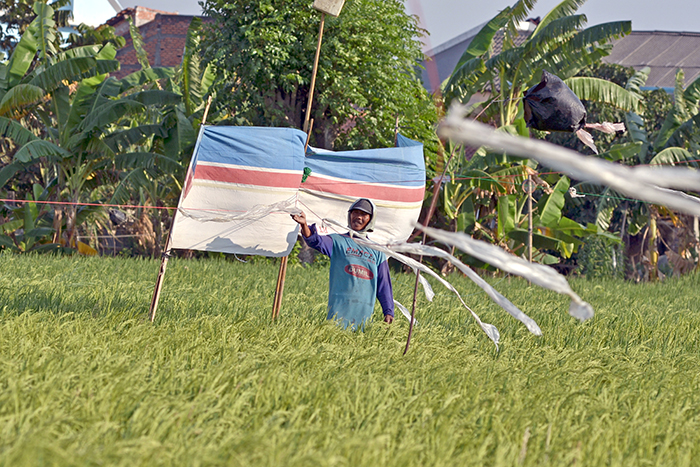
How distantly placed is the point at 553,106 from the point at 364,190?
1.91 metres

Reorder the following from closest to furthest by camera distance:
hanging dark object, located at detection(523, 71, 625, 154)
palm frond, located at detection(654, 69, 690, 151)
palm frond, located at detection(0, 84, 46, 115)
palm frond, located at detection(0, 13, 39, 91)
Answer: hanging dark object, located at detection(523, 71, 625, 154)
palm frond, located at detection(0, 84, 46, 115)
palm frond, located at detection(0, 13, 39, 91)
palm frond, located at detection(654, 69, 690, 151)

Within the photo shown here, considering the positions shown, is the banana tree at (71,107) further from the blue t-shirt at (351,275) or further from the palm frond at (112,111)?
the blue t-shirt at (351,275)

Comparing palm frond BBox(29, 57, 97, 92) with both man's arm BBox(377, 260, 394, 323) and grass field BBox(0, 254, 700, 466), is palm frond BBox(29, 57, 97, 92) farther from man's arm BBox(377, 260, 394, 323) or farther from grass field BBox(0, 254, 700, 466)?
man's arm BBox(377, 260, 394, 323)

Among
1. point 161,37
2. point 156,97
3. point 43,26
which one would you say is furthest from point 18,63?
point 161,37

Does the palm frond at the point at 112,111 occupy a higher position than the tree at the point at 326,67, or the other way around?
the tree at the point at 326,67

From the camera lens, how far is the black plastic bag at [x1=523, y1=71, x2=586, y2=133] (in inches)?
162

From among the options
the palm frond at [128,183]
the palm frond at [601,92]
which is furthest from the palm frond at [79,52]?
the palm frond at [601,92]

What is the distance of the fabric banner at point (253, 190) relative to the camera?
5.04 meters

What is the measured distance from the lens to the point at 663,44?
2283 cm

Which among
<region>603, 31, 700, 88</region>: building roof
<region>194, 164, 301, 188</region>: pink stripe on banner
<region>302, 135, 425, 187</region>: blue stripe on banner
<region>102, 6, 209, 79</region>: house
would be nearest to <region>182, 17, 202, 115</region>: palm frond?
<region>302, 135, 425, 187</region>: blue stripe on banner

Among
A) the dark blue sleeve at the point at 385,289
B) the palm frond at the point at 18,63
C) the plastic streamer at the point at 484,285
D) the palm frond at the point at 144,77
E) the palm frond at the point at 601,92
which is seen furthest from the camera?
the palm frond at the point at 601,92

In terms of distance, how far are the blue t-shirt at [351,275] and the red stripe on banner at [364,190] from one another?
61 centimetres

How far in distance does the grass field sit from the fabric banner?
0.60m

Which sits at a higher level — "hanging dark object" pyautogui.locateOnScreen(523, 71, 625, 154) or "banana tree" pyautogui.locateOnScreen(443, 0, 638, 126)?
"banana tree" pyautogui.locateOnScreen(443, 0, 638, 126)
